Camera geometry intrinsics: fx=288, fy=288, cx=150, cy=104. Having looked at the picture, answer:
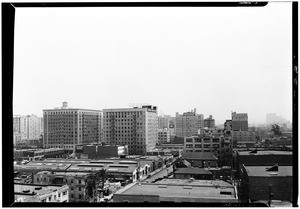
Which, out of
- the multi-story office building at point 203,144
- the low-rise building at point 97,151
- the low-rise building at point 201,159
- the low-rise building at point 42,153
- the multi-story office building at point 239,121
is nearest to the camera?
the multi-story office building at point 239,121

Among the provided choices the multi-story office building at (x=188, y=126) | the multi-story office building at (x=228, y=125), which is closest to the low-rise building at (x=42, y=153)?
the multi-story office building at (x=188, y=126)

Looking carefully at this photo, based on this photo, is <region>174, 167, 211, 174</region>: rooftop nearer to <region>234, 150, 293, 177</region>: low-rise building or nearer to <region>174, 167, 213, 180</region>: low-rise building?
<region>174, 167, 213, 180</region>: low-rise building

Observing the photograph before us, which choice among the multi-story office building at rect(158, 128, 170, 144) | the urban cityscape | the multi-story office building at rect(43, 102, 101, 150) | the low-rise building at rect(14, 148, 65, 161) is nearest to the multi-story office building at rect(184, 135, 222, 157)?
the urban cityscape

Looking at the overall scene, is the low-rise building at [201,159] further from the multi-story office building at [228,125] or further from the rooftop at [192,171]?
the multi-story office building at [228,125]

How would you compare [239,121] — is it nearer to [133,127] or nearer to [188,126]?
[188,126]

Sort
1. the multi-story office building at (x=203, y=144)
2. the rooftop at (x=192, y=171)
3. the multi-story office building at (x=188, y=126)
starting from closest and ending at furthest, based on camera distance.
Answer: the multi-story office building at (x=188, y=126), the rooftop at (x=192, y=171), the multi-story office building at (x=203, y=144)

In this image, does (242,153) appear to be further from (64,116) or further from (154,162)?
(64,116)
